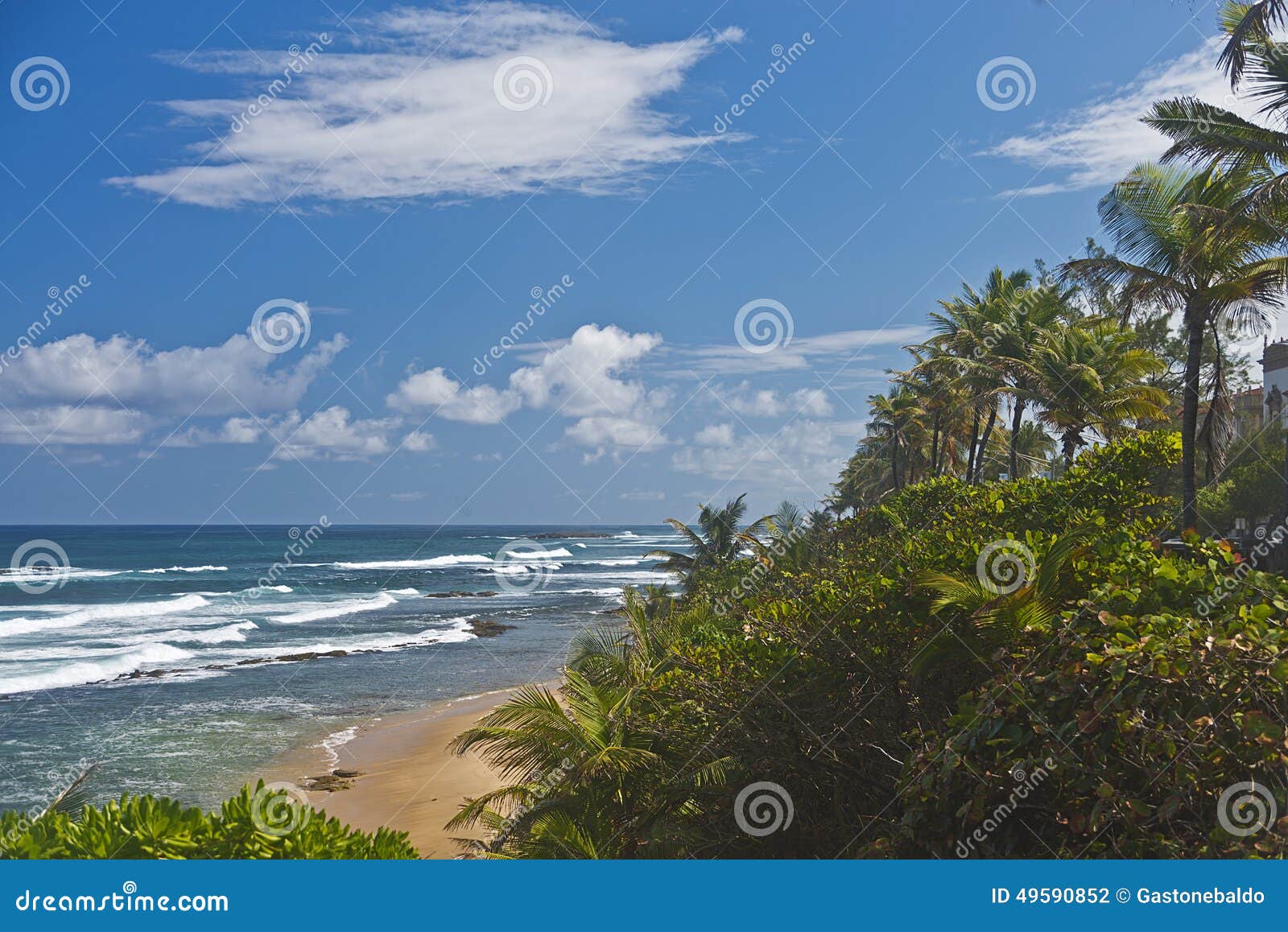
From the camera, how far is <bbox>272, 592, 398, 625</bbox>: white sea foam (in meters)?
49.4

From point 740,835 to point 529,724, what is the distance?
2.38 m

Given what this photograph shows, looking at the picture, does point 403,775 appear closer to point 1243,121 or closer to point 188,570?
point 1243,121

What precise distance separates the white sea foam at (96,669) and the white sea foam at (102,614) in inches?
362

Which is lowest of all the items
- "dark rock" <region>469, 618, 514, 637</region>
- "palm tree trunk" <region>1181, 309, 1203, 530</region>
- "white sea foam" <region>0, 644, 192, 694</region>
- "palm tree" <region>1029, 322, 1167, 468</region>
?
"white sea foam" <region>0, 644, 192, 694</region>

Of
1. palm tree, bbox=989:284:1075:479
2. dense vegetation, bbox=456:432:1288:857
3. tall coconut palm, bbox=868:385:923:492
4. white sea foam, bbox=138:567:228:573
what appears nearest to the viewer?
dense vegetation, bbox=456:432:1288:857

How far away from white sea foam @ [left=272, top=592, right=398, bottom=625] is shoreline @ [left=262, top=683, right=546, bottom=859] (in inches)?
946

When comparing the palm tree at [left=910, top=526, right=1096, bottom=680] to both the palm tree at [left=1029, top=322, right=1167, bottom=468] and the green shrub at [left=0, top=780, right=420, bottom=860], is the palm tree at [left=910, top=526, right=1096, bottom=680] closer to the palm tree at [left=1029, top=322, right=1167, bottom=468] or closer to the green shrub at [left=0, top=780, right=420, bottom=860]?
the green shrub at [left=0, top=780, right=420, bottom=860]

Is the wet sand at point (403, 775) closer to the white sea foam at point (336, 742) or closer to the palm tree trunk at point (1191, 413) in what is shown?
the white sea foam at point (336, 742)

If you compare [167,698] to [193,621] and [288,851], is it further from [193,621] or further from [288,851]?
[288,851]

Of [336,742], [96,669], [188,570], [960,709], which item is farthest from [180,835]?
[188,570]

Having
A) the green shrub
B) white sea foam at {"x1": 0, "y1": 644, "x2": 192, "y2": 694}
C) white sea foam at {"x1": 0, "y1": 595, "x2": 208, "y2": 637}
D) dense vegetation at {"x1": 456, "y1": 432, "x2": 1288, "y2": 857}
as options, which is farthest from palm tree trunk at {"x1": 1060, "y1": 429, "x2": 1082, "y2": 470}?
white sea foam at {"x1": 0, "y1": 595, "x2": 208, "y2": 637}

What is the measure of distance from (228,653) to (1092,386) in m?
31.0

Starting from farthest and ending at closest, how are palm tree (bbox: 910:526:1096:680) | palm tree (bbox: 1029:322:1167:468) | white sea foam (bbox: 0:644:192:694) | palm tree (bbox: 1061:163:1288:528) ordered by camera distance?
white sea foam (bbox: 0:644:192:694) → palm tree (bbox: 1029:322:1167:468) → palm tree (bbox: 1061:163:1288:528) → palm tree (bbox: 910:526:1096:680)

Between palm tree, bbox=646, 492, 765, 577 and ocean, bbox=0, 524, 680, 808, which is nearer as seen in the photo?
ocean, bbox=0, 524, 680, 808
